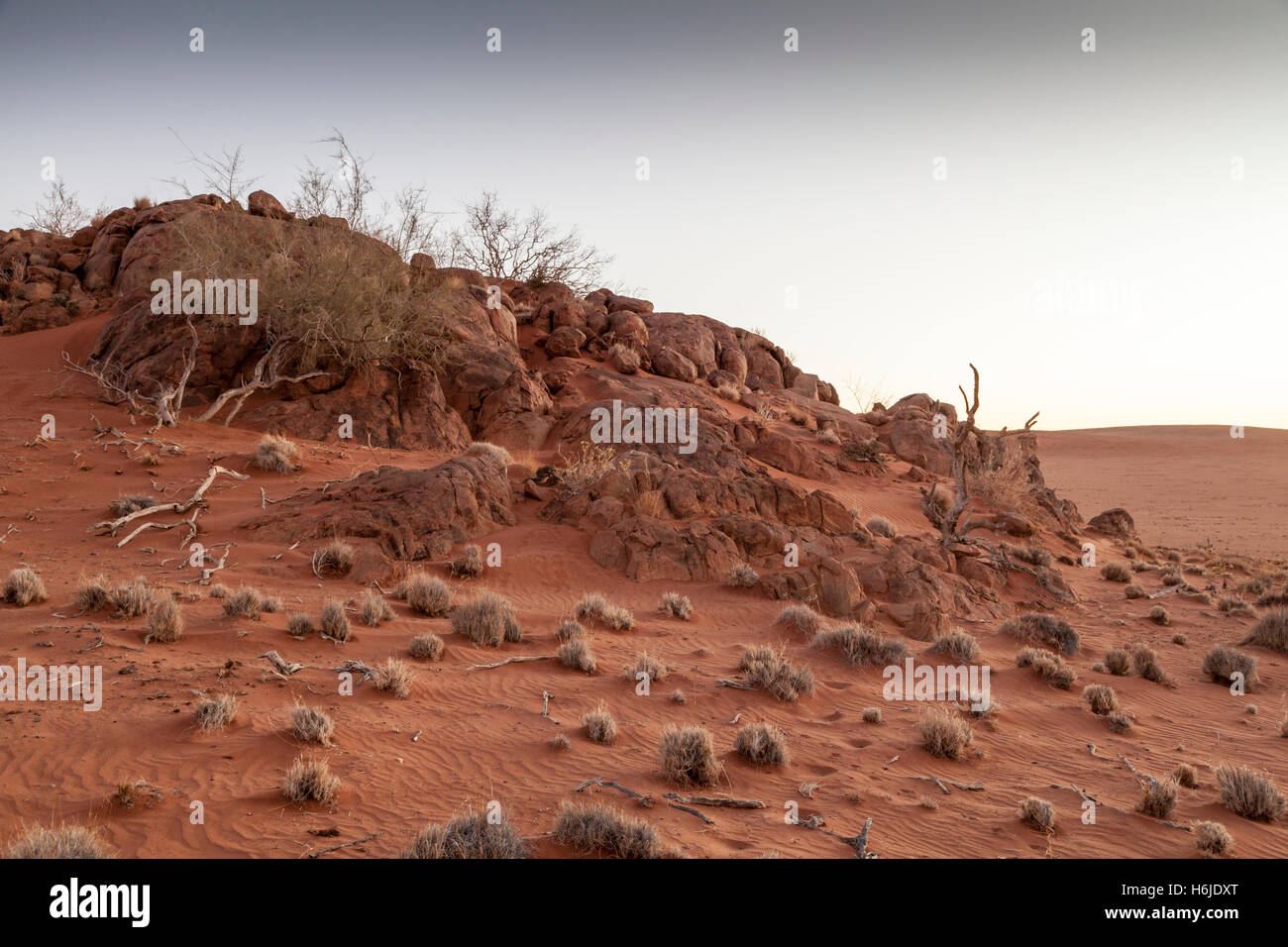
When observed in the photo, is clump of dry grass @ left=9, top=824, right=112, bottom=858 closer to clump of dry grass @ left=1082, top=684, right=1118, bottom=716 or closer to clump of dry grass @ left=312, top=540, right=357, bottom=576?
clump of dry grass @ left=312, top=540, right=357, bottom=576

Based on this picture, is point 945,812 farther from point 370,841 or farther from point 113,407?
point 113,407

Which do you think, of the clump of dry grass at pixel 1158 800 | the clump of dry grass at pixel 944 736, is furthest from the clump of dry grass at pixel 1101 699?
the clump of dry grass at pixel 1158 800

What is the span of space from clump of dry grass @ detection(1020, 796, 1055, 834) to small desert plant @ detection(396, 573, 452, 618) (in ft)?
23.2

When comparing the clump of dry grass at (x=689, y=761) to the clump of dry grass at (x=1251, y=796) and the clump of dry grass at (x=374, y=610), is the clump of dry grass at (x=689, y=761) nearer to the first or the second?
the clump of dry grass at (x=1251, y=796)

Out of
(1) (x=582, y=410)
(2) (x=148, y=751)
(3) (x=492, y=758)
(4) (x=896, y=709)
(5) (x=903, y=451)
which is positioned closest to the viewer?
(2) (x=148, y=751)

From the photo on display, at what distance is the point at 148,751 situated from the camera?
230 inches

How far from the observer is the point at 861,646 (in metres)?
10.2

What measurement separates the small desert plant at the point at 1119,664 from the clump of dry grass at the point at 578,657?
23.5 feet

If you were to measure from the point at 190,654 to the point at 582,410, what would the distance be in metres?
13.1

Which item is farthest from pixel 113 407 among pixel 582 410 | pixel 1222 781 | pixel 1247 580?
pixel 1247 580

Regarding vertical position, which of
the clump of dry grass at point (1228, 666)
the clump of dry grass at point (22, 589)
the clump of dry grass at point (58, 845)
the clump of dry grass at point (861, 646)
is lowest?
the clump of dry grass at point (1228, 666)

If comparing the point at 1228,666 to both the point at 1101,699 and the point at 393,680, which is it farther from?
the point at 393,680

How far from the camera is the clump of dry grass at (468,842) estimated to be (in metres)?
4.53

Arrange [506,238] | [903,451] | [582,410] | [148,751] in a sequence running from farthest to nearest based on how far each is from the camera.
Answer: [506,238] → [903,451] → [582,410] → [148,751]
